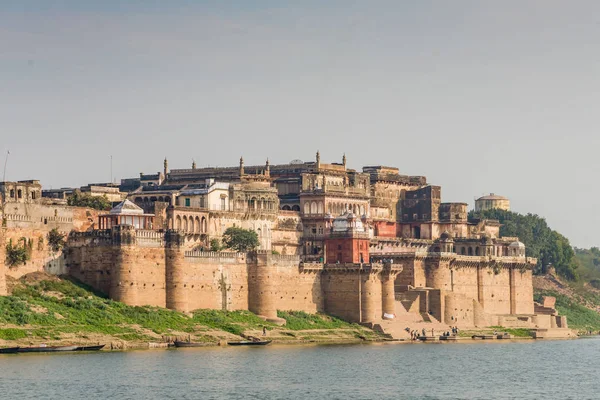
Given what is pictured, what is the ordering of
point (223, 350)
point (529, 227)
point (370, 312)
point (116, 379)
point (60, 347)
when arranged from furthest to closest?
1. point (529, 227)
2. point (370, 312)
3. point (223, 350)
4. point (60, 347)
5. point (116, 379)

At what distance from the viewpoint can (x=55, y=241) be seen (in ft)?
338

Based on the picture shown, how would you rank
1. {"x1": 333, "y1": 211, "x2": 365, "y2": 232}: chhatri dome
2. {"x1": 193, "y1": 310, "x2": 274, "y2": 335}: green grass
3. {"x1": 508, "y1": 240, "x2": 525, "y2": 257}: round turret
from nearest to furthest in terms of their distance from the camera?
{"x1": 193, "y1": 310, "x2": 274, "y2": 335}: green grass → {"x1": 333, "y1": 211, "x2": 365, "y2": 232}: chhatri dome → {"x1": 508, "y1": 240, "x2": 525, "y2": 257}: round turret

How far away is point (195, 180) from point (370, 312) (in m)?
23.1

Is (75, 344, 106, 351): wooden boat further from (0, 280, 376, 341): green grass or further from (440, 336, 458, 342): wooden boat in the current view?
(440, 336, 458, 342): wooden boat

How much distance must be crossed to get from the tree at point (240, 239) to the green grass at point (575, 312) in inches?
1595

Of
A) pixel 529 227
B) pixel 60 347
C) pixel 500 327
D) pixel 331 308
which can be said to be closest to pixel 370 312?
pixel 331 308

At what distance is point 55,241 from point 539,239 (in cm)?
7523

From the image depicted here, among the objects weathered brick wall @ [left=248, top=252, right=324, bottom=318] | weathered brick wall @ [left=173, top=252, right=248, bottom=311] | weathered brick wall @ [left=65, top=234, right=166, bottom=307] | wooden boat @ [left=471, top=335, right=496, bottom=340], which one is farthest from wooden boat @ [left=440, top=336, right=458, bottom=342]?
weathered brick wall @ [left=65, top=234, right=166, bottom=307]

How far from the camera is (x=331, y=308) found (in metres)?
116

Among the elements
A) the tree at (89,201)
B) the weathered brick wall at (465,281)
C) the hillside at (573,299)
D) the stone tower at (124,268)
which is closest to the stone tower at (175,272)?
the stone tower at (124,268)

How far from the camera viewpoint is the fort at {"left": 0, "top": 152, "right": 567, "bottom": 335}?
103 meters

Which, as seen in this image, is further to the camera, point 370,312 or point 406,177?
point 406,177

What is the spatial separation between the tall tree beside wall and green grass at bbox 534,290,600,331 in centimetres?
535

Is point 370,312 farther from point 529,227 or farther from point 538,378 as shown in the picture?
point 529,227
